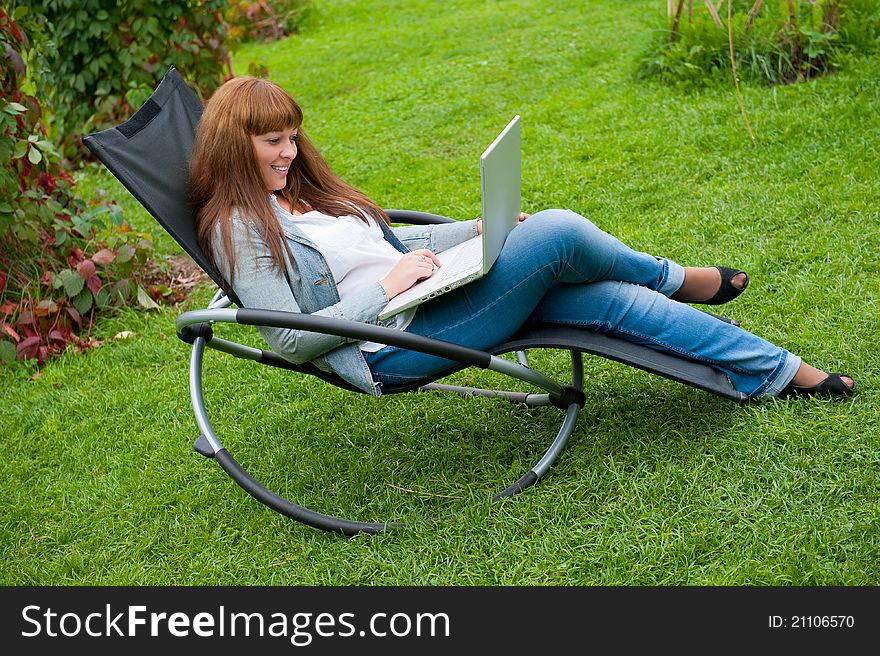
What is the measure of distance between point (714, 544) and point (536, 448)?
0.74 m

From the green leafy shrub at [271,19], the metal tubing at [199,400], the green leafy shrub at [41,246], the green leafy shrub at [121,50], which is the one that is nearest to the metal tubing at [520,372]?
the metal tubing at [199,400]

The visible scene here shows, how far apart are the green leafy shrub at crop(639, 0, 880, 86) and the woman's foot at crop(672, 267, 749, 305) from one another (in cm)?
283

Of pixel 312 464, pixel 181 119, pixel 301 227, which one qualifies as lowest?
pixel 312 464

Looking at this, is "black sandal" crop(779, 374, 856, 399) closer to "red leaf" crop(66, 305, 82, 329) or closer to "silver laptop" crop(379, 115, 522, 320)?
"silver laptop" crop(379, 115, 522, 320)

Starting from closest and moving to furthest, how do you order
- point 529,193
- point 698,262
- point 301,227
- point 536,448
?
point 301,227
point 536,448
point 698,262
point 529,193

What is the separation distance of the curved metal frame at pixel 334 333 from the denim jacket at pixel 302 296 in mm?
122

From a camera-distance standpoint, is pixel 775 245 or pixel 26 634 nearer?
pixel 26 634

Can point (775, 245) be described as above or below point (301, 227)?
below

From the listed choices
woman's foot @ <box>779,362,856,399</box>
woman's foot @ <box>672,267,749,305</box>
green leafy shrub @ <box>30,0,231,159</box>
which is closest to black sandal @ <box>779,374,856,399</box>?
woman's foot @ <box>779,362,856,399</box>

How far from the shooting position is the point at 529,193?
4926 mm

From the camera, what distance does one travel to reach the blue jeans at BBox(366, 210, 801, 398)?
105 inches

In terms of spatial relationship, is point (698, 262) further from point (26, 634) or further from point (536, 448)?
point (26, 634)

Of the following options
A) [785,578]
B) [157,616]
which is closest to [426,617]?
[157,616]

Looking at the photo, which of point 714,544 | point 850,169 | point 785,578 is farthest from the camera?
point 850,169
